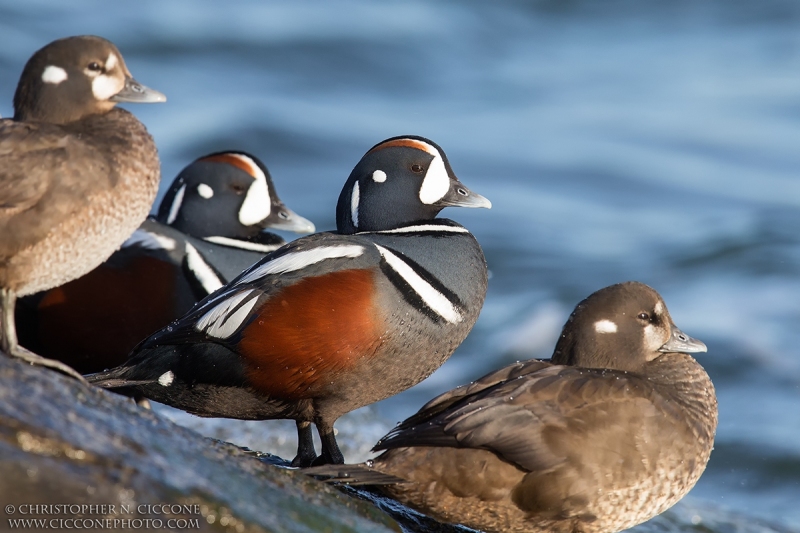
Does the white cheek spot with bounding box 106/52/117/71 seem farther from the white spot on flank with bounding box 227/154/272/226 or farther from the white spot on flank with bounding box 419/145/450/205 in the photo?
the white spot on flank with bounding box 227/154/272/226

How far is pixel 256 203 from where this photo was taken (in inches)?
292

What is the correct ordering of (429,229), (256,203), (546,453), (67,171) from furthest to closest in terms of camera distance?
(256,203) → (429,229) → (67,171) → (546,453)

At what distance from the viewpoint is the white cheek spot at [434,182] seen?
5500mm

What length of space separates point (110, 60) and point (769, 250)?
10030mm

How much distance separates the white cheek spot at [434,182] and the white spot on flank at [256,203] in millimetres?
2166

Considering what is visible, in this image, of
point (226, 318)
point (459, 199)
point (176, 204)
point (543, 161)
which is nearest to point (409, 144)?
point (459, 199)

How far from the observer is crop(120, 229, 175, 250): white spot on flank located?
669 centimetres

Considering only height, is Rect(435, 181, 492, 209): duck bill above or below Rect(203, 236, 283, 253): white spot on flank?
above

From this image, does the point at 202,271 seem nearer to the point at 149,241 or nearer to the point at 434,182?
the point at 149,241

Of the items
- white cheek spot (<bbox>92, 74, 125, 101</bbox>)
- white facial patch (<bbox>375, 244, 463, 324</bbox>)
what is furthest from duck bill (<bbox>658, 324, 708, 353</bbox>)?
white cheek spot (<bbox>92, 74, 125, 101</bbox>)

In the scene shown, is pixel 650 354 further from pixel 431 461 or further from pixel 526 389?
pixel 431 461

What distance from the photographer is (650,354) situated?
16.8ft

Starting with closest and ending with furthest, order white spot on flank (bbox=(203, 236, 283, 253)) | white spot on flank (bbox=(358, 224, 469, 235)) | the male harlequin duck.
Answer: the male harlequin duck
white spot on flank (bbox=(358, 224, 469, 235))
white spot on flank (bbox=(203, 236, 283, 253))

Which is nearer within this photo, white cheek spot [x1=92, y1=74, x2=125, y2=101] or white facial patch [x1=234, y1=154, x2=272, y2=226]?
white cheek spot [x1=92, y1=74, x2=125, y2=101]
